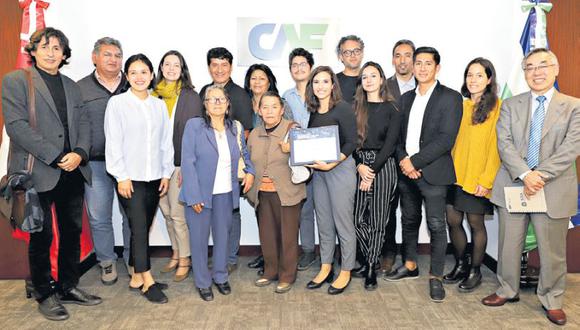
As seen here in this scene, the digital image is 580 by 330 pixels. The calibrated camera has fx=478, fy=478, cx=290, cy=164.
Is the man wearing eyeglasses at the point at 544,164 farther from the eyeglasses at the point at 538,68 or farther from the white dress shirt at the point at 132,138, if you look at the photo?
the white dress shirt at the point at 132,138

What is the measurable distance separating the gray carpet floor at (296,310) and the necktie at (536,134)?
1.08 meters

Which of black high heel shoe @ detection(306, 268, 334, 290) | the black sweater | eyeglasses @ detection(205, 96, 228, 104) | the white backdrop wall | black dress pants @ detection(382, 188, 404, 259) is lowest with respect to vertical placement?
black high heel shoe @ detection(306, 268, 334, 290)

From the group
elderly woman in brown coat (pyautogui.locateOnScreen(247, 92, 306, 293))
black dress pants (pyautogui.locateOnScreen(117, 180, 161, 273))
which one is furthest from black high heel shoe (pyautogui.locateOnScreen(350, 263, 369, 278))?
black dress pants (pyautogui.locateOnScreen(117, 180, 161, 273))

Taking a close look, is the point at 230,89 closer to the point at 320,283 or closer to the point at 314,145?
the point at 314,145

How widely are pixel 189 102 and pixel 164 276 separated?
1558 millimetres

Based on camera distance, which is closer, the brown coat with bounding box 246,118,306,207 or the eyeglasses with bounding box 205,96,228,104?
the eyeglasses with bounding box 205,96,228,104

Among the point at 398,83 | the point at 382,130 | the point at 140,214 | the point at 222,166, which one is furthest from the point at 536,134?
the point at 140,214

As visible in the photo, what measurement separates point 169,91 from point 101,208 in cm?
113

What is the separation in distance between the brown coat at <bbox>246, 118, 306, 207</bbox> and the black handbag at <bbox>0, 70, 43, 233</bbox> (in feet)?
5.02

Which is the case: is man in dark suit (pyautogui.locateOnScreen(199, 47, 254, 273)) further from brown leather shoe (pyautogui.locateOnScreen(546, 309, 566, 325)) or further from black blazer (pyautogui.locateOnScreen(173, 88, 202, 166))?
brown leather shoe (pyautogui.locateOnScreen(546, 309, 566, 325))

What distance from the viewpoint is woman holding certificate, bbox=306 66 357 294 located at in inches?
139

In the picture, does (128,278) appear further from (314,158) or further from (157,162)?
(314,158)

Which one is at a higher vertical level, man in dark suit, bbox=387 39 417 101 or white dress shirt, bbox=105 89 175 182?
man in dark suit, bbox=387 39 417 101

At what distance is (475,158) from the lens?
356cm
